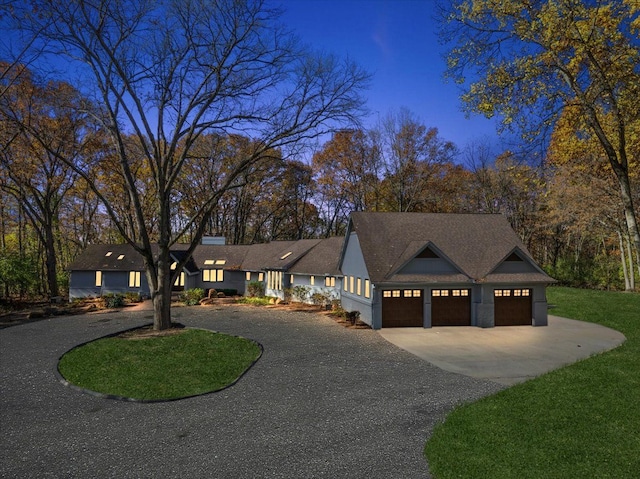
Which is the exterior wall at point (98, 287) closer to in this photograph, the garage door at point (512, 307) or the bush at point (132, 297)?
the bush at point (132, 297)

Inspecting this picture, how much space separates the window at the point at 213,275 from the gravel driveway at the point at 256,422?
821 inches

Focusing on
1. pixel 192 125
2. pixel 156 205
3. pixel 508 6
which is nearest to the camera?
pixel 508 6

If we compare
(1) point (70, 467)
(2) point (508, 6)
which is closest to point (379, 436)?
(1) point (70, 467)

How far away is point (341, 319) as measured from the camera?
78.2 feet

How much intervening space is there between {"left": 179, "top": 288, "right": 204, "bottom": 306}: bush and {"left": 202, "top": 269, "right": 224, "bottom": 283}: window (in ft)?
12.5

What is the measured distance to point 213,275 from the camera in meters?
36.7

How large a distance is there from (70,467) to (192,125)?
15.8 meters

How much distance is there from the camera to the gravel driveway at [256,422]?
286 inches

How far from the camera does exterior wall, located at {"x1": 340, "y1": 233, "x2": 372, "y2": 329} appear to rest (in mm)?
21344

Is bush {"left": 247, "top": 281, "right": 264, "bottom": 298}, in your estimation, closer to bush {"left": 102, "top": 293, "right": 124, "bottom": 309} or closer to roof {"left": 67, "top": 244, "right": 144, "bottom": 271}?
roof {"left": 67, "top": 244, "right": 144, "bottom": 271}

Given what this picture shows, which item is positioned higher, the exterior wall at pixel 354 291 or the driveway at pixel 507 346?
the exterior wall at pixel 354 291

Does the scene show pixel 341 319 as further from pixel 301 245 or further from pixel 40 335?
pixel 40 335

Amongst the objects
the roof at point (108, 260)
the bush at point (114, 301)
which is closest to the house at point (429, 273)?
the bush at point (114, 301)

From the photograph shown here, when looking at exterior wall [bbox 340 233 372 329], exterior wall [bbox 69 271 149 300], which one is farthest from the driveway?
exterior wall [bbox 69 271 149 300]
